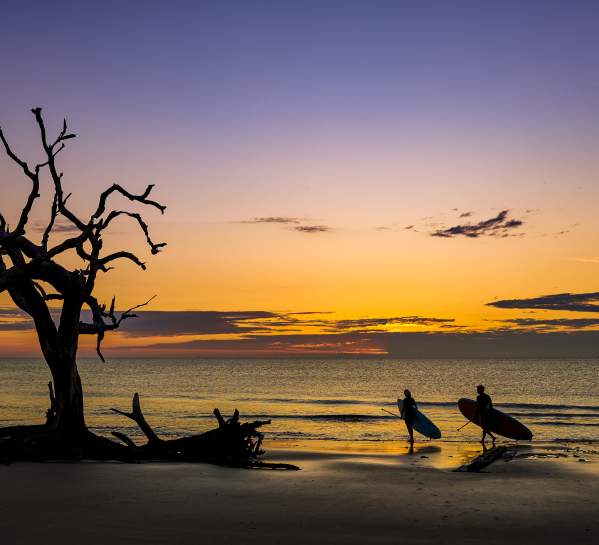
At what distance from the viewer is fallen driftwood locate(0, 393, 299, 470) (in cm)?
1647

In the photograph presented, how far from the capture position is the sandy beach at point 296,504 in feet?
32.9

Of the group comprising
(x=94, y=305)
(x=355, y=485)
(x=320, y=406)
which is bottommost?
(x=320, y=406)

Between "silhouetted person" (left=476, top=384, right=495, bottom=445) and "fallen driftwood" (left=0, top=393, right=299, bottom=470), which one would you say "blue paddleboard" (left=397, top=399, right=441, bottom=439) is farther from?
"fallen driftwood" (left=0, top=393, right=299, bottom=470)

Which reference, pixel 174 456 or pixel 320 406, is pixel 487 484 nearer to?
pixel 174 456

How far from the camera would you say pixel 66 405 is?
16828 mm

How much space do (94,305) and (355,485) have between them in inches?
325

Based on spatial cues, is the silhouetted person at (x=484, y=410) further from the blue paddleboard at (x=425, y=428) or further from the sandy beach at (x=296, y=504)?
the sandy beach at (x=296, y=504)

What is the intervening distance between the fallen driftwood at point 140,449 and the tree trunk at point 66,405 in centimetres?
22

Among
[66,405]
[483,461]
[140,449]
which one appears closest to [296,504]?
[140,449]

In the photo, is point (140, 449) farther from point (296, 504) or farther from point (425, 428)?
point (425, 428)

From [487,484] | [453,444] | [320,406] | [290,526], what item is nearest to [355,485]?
[487,484]

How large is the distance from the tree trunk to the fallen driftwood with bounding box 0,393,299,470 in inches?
8.7

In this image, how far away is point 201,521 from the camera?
10727 mm

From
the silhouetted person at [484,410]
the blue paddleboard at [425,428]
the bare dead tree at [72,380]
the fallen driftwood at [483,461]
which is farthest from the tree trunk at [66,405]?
the blue paddleboard at [425,428]
